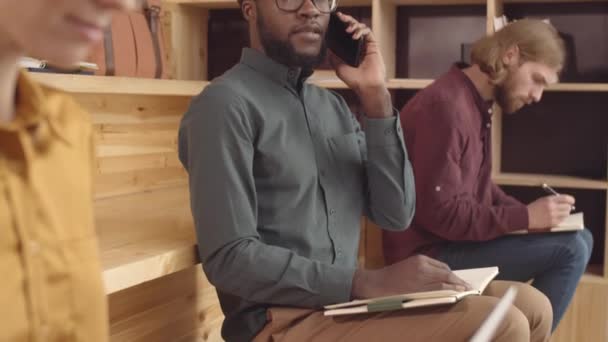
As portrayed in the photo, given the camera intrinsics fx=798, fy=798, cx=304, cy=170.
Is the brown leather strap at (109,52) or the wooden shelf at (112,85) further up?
the brown leather strap at (109,52)

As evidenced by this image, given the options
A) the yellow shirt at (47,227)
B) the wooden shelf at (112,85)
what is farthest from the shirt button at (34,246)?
the wooden shelf at (112,85)

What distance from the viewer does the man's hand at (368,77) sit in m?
1.71

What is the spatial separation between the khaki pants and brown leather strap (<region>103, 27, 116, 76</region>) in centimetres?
102

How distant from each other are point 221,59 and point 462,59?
994 millimetres

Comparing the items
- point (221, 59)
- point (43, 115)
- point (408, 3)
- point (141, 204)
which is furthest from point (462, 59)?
point (43, 115)

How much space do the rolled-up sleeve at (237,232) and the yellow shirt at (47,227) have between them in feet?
1.99

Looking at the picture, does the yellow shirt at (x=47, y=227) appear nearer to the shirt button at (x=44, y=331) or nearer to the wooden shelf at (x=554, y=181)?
the shirt button at (x=44, y=331)

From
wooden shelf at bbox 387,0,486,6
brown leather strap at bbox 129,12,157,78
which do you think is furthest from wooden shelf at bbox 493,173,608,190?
brown leather strap at bbox 129,12,157,78

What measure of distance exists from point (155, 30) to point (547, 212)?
51.5 inches

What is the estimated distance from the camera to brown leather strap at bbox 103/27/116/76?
2225 millimetres

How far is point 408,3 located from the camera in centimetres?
307

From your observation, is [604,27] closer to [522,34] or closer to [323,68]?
[522,34]

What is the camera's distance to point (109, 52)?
2.25 m

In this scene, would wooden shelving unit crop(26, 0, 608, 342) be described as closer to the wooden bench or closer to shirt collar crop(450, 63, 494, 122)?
the wooden bench
